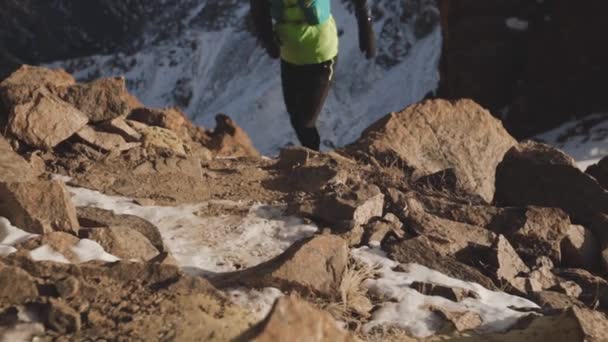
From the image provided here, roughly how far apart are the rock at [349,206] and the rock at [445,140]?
1682 mm

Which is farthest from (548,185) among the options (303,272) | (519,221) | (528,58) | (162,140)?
(528,58)

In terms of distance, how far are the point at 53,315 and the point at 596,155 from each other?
34.7ft

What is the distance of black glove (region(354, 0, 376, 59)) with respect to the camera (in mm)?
5129

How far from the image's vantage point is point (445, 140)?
6.56m

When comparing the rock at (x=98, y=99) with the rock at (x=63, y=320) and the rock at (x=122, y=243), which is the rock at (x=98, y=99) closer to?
the rock at (x=122, y=243)

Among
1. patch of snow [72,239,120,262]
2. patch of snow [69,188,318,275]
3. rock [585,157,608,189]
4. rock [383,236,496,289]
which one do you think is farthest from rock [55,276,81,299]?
rock [585,157,608,189]


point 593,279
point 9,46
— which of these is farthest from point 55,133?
point 9,46

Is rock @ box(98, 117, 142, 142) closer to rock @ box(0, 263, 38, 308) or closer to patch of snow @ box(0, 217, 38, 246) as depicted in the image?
patch of snow @ box(0, 217, 38, 246)

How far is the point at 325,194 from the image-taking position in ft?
14.3

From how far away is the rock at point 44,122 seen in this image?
500 centimetres

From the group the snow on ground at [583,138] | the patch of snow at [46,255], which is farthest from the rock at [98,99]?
the snow on ground at [583,138]

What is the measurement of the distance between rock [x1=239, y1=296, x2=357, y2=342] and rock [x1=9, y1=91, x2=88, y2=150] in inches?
130

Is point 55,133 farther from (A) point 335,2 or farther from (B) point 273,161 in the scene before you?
(A) point 335,2

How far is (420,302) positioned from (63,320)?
139cm
